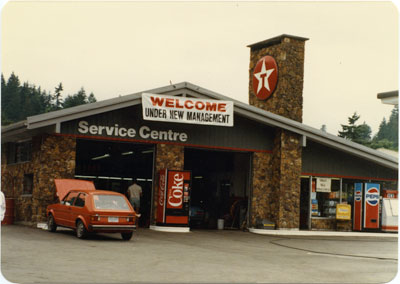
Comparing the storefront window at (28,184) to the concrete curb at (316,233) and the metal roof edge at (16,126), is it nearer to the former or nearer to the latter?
the metal roof edge at (16,126)

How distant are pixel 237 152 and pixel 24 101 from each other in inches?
3200

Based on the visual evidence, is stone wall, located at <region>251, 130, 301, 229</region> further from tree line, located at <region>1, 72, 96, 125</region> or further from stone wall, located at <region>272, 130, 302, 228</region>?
tree line, located at <region>1, 72, 96, 125</region>

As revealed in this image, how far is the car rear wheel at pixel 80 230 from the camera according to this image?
19.3 metres

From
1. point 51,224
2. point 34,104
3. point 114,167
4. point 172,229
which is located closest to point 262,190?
point 172,229

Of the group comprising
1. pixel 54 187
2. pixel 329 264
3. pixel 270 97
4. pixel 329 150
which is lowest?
pixel 329 264

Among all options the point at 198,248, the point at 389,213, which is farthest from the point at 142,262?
the point at 389,213

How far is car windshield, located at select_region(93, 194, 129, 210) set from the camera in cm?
1917

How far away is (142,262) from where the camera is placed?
14.6 m

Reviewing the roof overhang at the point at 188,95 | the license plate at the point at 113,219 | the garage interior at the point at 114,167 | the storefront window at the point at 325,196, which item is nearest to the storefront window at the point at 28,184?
the roof overhang at the point at 188,95

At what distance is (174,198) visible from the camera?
965 inches

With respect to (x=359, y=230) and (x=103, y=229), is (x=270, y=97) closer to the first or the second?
(x=359, y=230)

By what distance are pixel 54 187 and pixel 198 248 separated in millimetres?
7596

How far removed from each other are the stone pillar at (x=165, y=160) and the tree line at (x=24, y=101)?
7395 centimetres

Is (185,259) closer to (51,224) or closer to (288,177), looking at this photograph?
(51,224)
